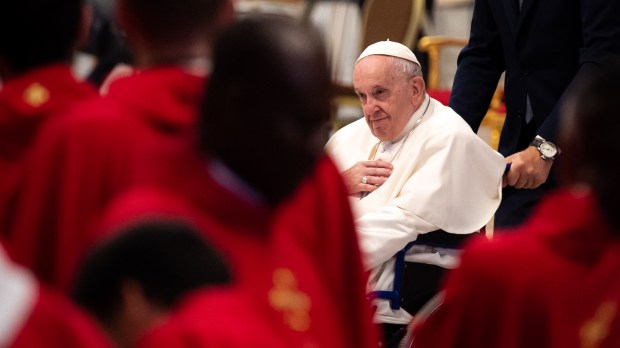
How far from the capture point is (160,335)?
135cm

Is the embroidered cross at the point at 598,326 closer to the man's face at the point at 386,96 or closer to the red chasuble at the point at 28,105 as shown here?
the red chasuble at the point at 28,105

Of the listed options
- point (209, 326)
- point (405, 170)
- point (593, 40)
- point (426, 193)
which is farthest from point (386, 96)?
point (209, 326)

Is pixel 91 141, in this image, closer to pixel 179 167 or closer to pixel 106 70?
pixel 179 167

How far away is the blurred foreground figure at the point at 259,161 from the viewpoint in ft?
5.54

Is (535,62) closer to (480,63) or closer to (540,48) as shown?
(540,48)

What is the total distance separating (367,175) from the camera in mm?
4270

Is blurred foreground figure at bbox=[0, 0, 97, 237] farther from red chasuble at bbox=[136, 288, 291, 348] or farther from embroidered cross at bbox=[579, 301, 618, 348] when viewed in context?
embroidered cross at bbox=[579, 301, 618, 348]

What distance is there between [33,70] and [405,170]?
2325 mm

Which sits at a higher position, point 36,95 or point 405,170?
point 36,95

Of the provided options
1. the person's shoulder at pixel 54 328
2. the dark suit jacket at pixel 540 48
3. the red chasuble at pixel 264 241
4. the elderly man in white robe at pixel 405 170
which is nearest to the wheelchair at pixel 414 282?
the elderly man in white robe at pixel 405 170

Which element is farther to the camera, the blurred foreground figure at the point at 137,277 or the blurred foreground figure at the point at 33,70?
the blurred foreground figure at the point at 33,70

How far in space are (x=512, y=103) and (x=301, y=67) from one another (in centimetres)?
240

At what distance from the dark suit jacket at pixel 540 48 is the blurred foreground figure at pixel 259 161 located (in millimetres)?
2075

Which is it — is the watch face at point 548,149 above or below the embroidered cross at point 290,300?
below
